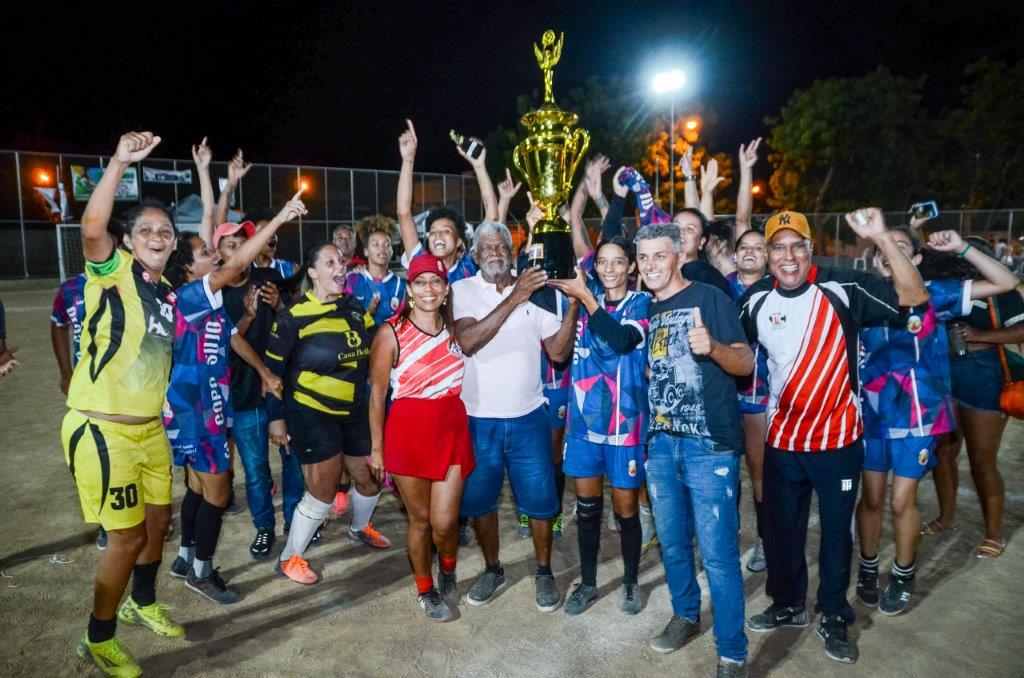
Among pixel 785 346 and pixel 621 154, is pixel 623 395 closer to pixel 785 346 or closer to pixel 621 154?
pixel 785 346

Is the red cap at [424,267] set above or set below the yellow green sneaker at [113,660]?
above

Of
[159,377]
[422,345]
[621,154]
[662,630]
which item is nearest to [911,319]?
[662,630]

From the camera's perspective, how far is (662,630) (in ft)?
11.8

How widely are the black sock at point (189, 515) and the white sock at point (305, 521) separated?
0.61 m

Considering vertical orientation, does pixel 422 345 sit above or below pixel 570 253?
below

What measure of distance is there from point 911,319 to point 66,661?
496cm

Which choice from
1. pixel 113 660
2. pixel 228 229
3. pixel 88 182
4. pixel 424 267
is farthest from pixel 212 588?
pixel 88 182

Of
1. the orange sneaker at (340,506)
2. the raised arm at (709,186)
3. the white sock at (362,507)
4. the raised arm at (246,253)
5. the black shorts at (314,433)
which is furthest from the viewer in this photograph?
→ the raised arm at (709,186)

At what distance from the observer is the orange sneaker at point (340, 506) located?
5387 mm

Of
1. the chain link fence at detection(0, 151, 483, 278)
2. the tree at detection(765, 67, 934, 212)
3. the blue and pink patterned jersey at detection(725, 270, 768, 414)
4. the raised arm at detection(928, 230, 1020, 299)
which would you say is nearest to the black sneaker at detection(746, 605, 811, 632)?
the blue and pink patterned jersey at detection(725, 270, 768, 414)

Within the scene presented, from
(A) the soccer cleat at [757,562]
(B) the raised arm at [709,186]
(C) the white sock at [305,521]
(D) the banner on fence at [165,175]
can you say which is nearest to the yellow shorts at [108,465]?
(C) the white sock at [305,521]

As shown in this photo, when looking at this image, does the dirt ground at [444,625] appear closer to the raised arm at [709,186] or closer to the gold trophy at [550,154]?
the gold trophy at [550,154]

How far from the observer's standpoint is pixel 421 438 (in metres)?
3.64

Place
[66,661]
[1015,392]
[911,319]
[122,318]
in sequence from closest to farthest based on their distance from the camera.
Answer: [122,318], [66,661], [911,319], [1015,392]
